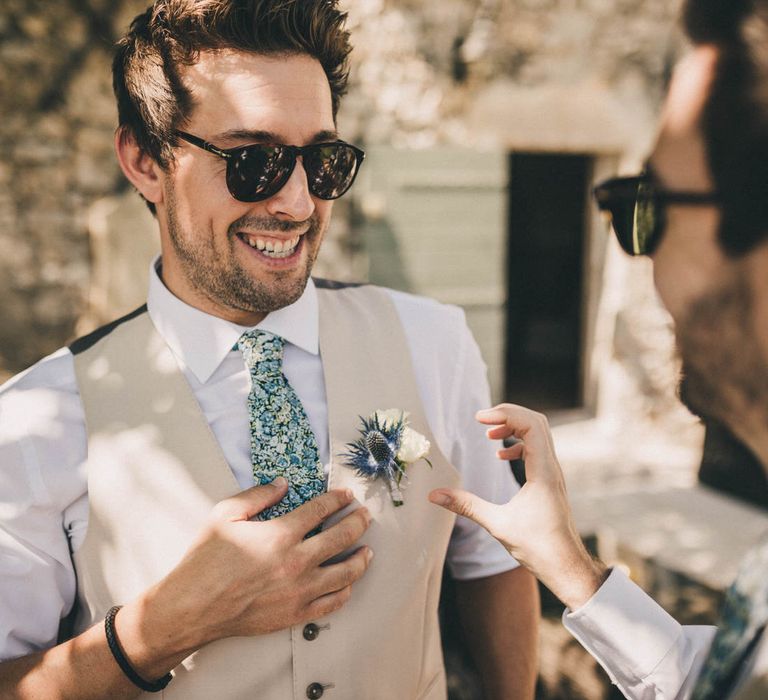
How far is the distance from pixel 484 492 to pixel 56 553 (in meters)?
0.91

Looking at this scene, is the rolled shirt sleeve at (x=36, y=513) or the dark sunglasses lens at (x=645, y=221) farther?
the rolled shirt sleeve at (x=36, y=513)

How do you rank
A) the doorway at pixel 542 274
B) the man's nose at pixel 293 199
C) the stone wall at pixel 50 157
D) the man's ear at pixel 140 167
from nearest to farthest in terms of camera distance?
the man's nose at pixel 293 199, the man's ear at pixel 140 167, the stone wall at pixel 50 157, the doorway at pixel 542 274

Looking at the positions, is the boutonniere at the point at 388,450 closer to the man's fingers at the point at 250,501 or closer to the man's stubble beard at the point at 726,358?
the man's fingers at the point at 250,501

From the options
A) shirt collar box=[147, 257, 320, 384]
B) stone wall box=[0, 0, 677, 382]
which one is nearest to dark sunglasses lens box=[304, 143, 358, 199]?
shirt collar box=[147, 257, 320, 384]

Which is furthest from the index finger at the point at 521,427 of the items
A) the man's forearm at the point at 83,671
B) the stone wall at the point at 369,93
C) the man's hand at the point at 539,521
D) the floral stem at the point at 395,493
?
the stone wall at the point at 369,93

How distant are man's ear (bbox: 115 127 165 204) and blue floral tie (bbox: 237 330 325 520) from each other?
0.43 metres

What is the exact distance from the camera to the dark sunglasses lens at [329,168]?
154 cm

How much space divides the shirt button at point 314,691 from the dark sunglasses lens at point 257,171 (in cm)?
96

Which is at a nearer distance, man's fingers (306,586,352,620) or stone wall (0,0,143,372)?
man's fingers (306,586,352,620)

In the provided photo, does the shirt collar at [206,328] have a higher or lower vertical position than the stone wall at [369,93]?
lower

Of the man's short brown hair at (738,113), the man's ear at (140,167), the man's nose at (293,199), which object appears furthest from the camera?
the man's ear at (140,167)

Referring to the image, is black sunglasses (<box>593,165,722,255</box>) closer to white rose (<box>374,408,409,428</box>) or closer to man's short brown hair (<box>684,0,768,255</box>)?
man's short brown hair (<box>684,0,768,255</box>)

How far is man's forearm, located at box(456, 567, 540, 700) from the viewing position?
170 centimetres

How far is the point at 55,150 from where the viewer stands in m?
4.34
